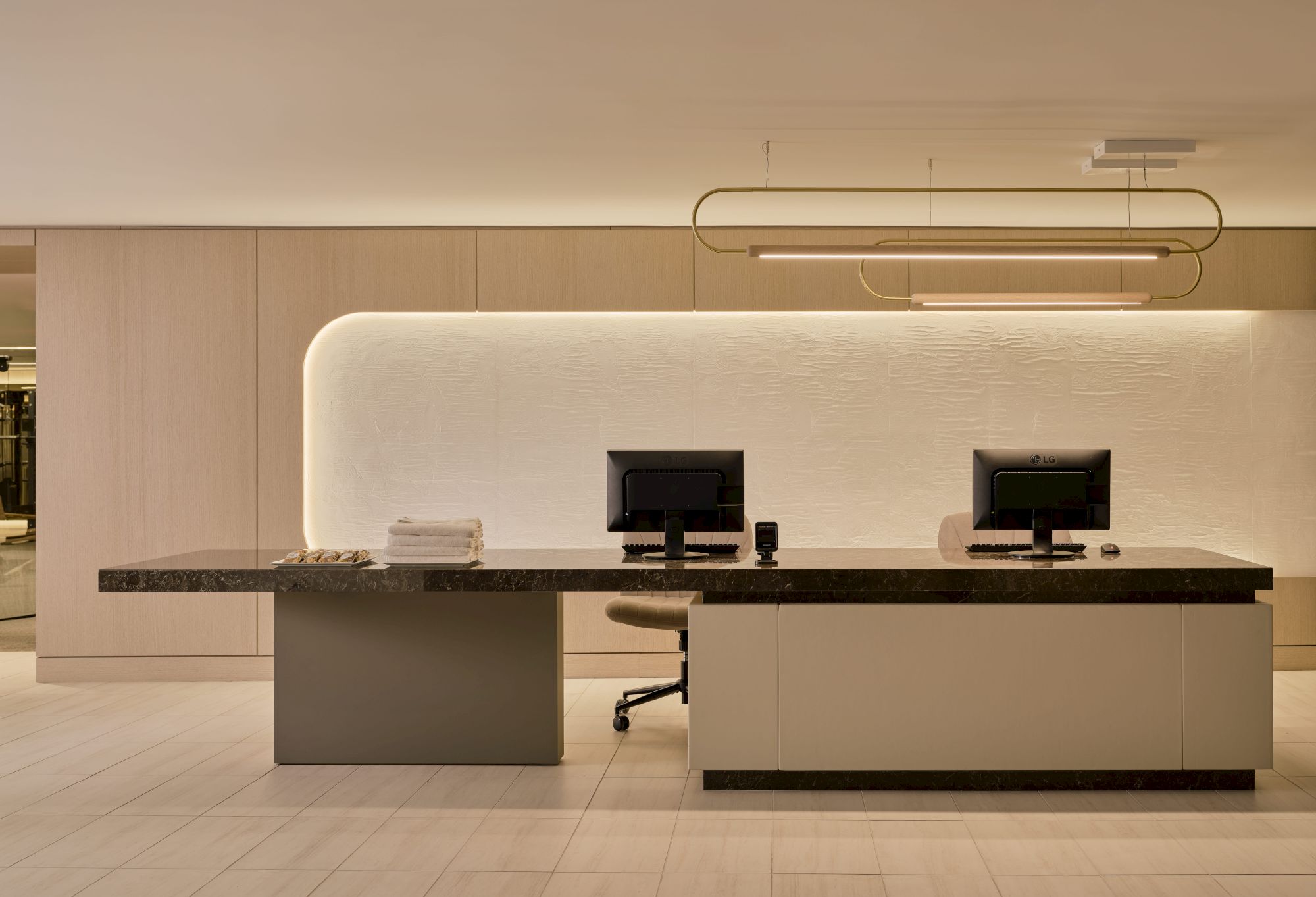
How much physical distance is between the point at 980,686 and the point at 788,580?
2.96 feet

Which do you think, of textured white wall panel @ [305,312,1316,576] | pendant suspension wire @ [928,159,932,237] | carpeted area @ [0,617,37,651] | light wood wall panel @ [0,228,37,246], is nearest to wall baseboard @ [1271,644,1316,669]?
textured white wall panel @ [305,312,1316,576]

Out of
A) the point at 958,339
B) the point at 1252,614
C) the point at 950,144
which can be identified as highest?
the point at 950,144

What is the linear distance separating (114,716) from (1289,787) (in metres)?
5.73

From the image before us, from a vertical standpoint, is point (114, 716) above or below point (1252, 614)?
below

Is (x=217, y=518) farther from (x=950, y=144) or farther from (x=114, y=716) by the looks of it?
(x=950, y=144)

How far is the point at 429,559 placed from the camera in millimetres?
4422

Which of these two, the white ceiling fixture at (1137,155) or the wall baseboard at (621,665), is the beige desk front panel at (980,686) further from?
the wall baseboard at (621,665)

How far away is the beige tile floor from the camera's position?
11.0ft

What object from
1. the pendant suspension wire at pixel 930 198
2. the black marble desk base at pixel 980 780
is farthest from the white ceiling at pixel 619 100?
the black marble desk base at pixel 980 780

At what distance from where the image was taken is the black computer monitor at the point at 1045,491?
4660 mm

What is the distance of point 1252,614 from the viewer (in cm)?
422

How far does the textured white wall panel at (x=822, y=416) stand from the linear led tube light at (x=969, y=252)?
6.23 ft

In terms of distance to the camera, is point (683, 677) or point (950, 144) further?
point (683, 677)

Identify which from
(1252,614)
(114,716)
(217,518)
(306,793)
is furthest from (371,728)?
(1252,614)
